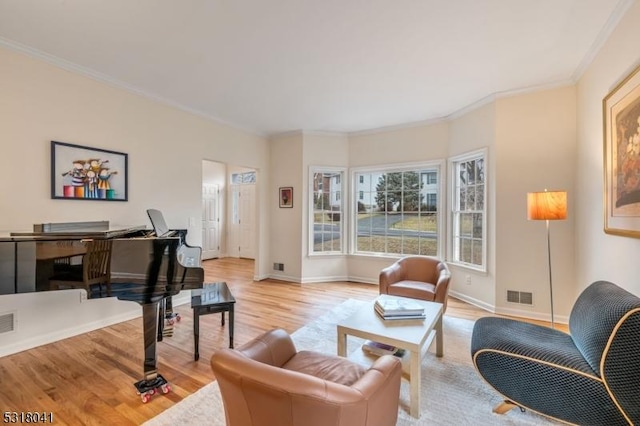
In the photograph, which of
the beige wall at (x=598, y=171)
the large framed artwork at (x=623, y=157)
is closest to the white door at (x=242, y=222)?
the beige wall at (x=598, y=171)

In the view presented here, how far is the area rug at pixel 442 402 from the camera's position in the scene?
5.74 ft

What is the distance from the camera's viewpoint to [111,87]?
3.27 m

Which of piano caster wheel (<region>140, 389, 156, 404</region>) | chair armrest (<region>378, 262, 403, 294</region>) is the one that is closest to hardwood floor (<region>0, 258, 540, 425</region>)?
piano caster wheel (<region>140, 389, 156, 404</region>)

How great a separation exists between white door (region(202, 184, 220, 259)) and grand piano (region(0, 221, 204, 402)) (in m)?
5.61

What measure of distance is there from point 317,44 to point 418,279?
298 centimetres

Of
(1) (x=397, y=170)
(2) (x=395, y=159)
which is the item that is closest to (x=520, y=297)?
(1) (x=397, y=170)

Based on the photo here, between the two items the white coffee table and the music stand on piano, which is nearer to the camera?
the white coffee table

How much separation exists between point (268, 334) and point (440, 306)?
5.13ft

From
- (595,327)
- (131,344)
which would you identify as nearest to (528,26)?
(595,327)

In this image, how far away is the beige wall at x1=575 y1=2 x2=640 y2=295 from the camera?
2061 millimetres

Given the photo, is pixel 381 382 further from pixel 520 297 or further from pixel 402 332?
pixel 520 297

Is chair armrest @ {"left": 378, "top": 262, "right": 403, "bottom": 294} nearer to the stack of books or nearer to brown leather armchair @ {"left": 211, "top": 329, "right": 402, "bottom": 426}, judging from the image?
the stack of books

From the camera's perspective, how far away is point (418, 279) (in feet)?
12.2

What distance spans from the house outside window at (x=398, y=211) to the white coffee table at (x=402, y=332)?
2559 mm
